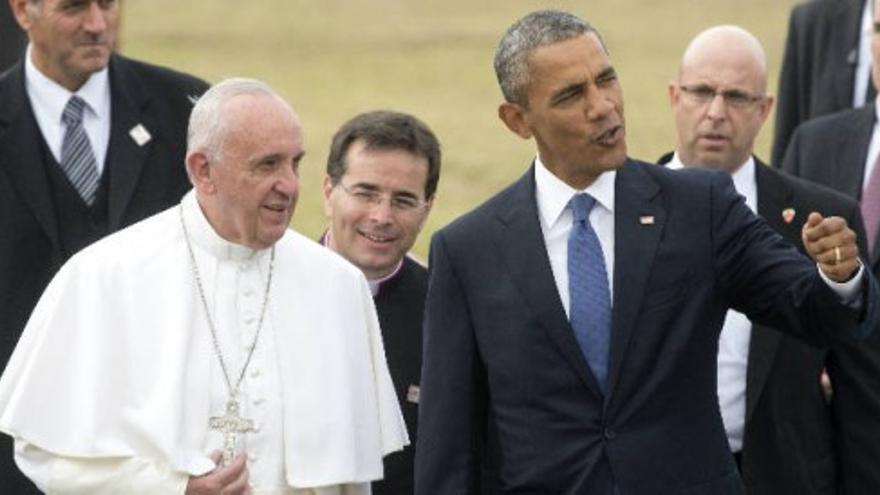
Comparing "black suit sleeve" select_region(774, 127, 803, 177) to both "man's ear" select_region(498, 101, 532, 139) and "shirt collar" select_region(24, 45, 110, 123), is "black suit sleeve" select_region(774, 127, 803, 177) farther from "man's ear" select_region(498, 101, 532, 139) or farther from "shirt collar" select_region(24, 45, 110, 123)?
"man's ear" select_region(498, 101, 532, 139)

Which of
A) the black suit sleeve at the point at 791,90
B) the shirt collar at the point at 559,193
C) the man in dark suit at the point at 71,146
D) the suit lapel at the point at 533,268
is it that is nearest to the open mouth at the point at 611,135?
the shirt collar at the point at 559,193

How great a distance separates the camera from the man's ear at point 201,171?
7414mm

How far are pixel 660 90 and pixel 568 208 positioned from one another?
72.9 feet

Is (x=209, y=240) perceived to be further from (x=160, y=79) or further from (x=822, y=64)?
(x=822, y=64)

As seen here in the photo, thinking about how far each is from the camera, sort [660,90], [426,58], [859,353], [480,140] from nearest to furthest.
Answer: [859,353]
[480,140]
[660,90]
[426,58]

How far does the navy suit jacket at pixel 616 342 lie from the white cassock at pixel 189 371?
25 centimetres

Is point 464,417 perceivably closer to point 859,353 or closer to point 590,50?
point 590,50

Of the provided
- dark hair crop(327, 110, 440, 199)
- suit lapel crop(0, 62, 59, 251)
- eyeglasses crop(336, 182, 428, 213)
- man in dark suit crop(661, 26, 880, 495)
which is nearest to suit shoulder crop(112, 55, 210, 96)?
suit lapel crop(0, 62, 59, 251)

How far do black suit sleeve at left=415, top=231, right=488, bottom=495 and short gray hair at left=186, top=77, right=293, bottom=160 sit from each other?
59cm

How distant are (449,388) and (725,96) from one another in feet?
8.17

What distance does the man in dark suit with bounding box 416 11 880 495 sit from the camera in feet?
23.8

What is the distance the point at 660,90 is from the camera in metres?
29.5

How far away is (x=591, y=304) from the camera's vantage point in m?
7.32

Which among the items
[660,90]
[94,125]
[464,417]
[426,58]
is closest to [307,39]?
[426,58]
